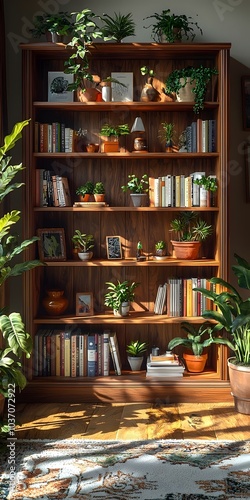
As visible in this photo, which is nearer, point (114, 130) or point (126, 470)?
point (126, 470)

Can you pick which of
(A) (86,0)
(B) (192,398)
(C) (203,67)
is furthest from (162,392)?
(A) (86,0)

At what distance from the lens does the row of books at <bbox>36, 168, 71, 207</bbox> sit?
443 centimetres

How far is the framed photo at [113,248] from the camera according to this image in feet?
15.1

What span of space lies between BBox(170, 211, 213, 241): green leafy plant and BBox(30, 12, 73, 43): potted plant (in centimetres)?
142

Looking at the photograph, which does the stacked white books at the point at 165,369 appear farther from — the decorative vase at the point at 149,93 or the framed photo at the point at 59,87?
the framed photo at the point at 59,87

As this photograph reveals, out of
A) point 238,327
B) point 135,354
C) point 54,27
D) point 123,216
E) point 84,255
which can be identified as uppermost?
point 54,27

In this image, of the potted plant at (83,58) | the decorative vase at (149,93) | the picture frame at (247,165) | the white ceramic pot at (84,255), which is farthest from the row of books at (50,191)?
the picture frame at (247,165)

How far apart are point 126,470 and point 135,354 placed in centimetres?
141

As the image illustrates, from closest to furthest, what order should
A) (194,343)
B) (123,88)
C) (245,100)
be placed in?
(194,343), (123,88), (245,100)

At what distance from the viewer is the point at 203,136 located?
441 centimetres

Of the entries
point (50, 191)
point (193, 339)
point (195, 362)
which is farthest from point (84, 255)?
point (195, 362)

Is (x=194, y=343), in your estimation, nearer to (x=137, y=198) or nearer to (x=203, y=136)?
(x=137, y=198)

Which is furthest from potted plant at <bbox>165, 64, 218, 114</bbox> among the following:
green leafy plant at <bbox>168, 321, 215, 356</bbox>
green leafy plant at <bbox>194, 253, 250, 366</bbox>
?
green leafy plant at <bbox>168, 321, 215, 356</bbox>

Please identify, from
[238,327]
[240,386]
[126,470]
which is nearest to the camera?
[126,470]
